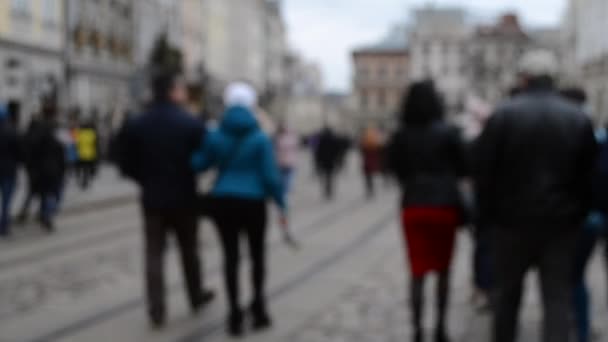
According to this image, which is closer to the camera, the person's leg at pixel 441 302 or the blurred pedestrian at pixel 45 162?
the person's leg at pixel 441 302

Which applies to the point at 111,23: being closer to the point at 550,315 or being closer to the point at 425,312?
the point at 425,312

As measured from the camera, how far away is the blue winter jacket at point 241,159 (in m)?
7.71

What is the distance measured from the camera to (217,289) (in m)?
9.91

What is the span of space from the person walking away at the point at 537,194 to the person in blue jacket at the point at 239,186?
8.65ft

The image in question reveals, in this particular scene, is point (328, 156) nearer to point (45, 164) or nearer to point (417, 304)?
point (45, 164)

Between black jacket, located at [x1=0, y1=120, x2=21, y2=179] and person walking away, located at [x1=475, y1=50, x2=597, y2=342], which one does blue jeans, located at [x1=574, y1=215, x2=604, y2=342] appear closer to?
person walking away, located at [x1=475, y1=50, x2=597, y2=342]

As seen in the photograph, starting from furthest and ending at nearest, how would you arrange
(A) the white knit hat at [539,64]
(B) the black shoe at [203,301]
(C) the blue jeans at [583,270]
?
(B) the black shoe at [203,301] → (C) the blue jeans at [583,270] → (A) the white knit hat at [539,64]

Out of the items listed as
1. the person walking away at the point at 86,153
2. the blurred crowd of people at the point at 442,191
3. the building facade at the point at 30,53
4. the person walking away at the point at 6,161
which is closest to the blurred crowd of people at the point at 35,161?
the person walking away at the point at 6,161

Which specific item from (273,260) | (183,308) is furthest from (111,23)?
(183,308)

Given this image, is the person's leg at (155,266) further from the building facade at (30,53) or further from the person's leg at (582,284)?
the building facade at (30,53)

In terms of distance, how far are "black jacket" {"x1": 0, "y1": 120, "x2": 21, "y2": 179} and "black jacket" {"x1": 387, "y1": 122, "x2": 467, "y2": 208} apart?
852 centimetres

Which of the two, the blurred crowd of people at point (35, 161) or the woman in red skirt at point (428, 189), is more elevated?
the woman in red skirt at point (428, 189)

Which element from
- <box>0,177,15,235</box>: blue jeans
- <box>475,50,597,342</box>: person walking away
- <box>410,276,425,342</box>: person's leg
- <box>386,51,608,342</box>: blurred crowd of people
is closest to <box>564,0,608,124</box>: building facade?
<box>0,177,15,235</box>: blue jeans

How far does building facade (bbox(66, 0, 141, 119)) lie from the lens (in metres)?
40.6
